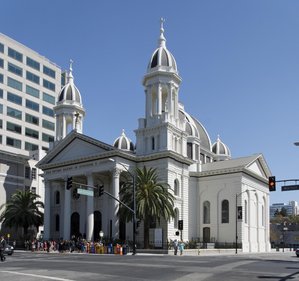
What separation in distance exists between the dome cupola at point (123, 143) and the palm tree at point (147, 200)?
2889 centimetres

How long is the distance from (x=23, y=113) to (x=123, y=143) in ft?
67.3

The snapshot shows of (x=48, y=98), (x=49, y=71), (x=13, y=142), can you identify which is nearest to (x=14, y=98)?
(x=13, y=142)

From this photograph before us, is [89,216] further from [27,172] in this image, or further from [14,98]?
[14,98]

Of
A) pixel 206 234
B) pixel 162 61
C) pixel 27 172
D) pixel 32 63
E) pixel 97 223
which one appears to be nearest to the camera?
pixel 162 61

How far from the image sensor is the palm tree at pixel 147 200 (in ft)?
190

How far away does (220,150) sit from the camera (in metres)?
98.4

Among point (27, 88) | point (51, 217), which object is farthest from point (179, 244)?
point (27, 88)

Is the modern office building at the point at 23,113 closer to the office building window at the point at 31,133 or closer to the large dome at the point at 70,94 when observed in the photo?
the office building window at the point at 31,133

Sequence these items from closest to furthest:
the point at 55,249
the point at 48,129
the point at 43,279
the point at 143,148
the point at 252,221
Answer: the point at 43,279, the point at 55,249, the point at 143,148, the point at 252,221, the point at 48,129

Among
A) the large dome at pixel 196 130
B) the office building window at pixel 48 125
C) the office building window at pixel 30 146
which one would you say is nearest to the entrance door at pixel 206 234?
the large dome at pixel 196 130

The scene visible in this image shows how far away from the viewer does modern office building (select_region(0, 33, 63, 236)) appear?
84812 millimetres

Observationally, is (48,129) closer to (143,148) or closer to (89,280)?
(143,148)

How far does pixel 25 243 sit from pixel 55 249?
19.0ft

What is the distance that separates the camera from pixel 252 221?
7725cm
